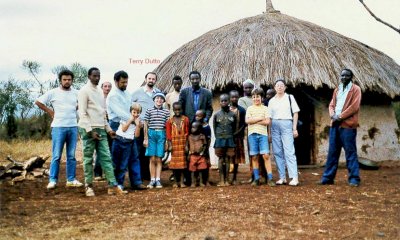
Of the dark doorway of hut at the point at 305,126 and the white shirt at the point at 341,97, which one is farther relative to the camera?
the dark doorway of hut at the point at 305,126

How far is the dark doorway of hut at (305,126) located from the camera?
10906 mm

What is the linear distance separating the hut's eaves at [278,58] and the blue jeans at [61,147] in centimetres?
399

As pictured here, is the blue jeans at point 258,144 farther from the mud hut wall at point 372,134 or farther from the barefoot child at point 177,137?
the mud hut wall at point 372,134

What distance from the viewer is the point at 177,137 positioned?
6711mm

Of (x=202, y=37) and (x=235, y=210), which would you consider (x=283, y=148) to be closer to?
(x=235, y=210)

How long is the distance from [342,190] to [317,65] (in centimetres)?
476

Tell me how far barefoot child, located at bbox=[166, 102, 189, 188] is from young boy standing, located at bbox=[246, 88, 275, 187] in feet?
2.79

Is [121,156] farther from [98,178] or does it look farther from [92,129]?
[98,178]

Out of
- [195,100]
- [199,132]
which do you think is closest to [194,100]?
[195,100]

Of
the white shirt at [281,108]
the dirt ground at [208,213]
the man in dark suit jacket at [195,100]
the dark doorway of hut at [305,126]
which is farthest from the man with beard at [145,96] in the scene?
the dark doorway of hut at [305,126]

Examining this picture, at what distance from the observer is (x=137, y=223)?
4.19 m

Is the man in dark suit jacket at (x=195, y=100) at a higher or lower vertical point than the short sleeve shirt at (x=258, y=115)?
higher

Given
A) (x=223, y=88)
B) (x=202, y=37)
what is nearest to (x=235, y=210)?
(x=223, y=88)

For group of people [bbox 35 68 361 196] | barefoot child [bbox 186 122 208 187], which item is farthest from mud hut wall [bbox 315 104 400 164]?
barefoot child [bbox 186 122 208 187]
